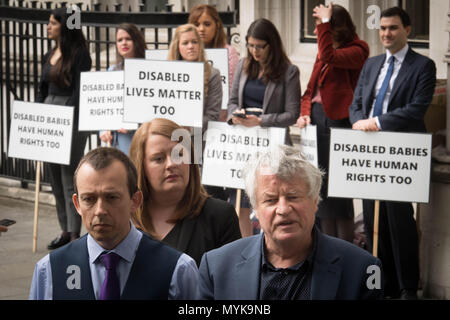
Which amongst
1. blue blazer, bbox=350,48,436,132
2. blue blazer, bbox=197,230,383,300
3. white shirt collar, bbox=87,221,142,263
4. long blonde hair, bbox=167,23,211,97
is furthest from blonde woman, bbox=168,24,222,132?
white shirt collar, bbox=87,221,142,263

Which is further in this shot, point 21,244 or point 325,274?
point 21,244

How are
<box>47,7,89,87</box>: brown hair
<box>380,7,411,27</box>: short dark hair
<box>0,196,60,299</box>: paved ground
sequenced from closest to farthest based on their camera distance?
<box>380,7,411,27</box>: short dark hair → <box>0,196,60,299</box>: paved ground → <box>47,7,89,87</box>: brown hair

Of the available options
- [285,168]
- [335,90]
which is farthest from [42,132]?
[285,168]

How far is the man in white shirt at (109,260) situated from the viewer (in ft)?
14.1

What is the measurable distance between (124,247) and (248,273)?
0.51 metres

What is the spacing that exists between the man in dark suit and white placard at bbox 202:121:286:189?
104cm

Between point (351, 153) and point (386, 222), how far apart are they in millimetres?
644

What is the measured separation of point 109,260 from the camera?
432cm

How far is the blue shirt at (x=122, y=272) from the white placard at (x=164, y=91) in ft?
16.9

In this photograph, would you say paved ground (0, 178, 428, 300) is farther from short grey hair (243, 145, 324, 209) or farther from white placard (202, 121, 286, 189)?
short grey hair (243, 145, 324, 209)

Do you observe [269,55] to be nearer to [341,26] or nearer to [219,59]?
[341,26]

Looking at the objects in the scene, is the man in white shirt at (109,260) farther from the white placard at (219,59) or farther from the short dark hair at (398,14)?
the white placard at (219,59)

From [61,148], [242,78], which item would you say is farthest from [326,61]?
[61,148]

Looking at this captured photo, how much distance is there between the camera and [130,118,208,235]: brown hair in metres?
5.59
